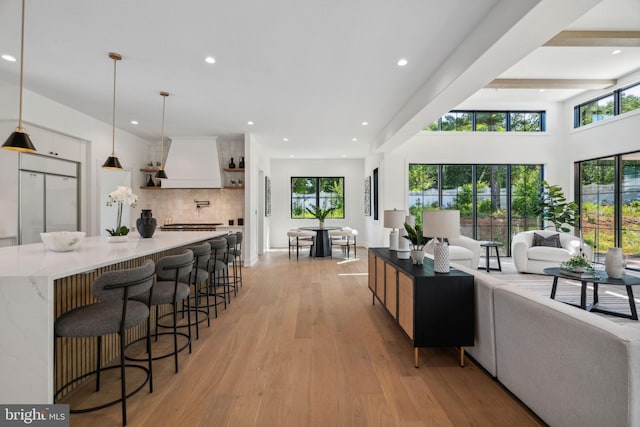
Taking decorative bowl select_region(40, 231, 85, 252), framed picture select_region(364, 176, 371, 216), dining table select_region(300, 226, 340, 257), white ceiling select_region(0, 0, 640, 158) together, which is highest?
white ceiling select_region(0, 0, 640, 158)

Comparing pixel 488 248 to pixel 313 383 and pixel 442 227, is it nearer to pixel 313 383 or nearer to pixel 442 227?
pixel 442 227

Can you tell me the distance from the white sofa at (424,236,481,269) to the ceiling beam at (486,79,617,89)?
281 cm

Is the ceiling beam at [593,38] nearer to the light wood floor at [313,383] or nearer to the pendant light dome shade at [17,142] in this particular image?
the light wood floor at [313,383]

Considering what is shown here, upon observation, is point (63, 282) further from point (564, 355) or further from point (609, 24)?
point (609, 24)

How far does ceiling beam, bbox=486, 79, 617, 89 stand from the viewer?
533 centimetres

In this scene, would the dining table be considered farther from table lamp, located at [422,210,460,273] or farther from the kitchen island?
the kitchen island

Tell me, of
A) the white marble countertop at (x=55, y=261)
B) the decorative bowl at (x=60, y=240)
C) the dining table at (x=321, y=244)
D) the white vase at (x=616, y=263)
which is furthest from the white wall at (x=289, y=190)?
Result: the decorative bowl at (x=60, y=240)

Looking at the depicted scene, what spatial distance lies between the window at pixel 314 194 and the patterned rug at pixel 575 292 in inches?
206

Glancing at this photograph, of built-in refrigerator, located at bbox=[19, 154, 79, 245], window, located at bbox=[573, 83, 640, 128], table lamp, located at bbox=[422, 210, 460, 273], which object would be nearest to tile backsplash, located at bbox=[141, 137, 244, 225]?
built-in refrigerator, located at bbox=[19, 154, 79, 245]

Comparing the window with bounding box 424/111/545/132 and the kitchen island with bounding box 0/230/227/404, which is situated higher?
the window with bounding box 424/111/545/132

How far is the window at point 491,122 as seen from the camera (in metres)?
7.34

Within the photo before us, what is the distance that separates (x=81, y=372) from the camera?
215cm

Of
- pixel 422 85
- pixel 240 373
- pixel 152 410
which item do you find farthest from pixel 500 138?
pixel 152 410

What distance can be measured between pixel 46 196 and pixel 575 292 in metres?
7.97
